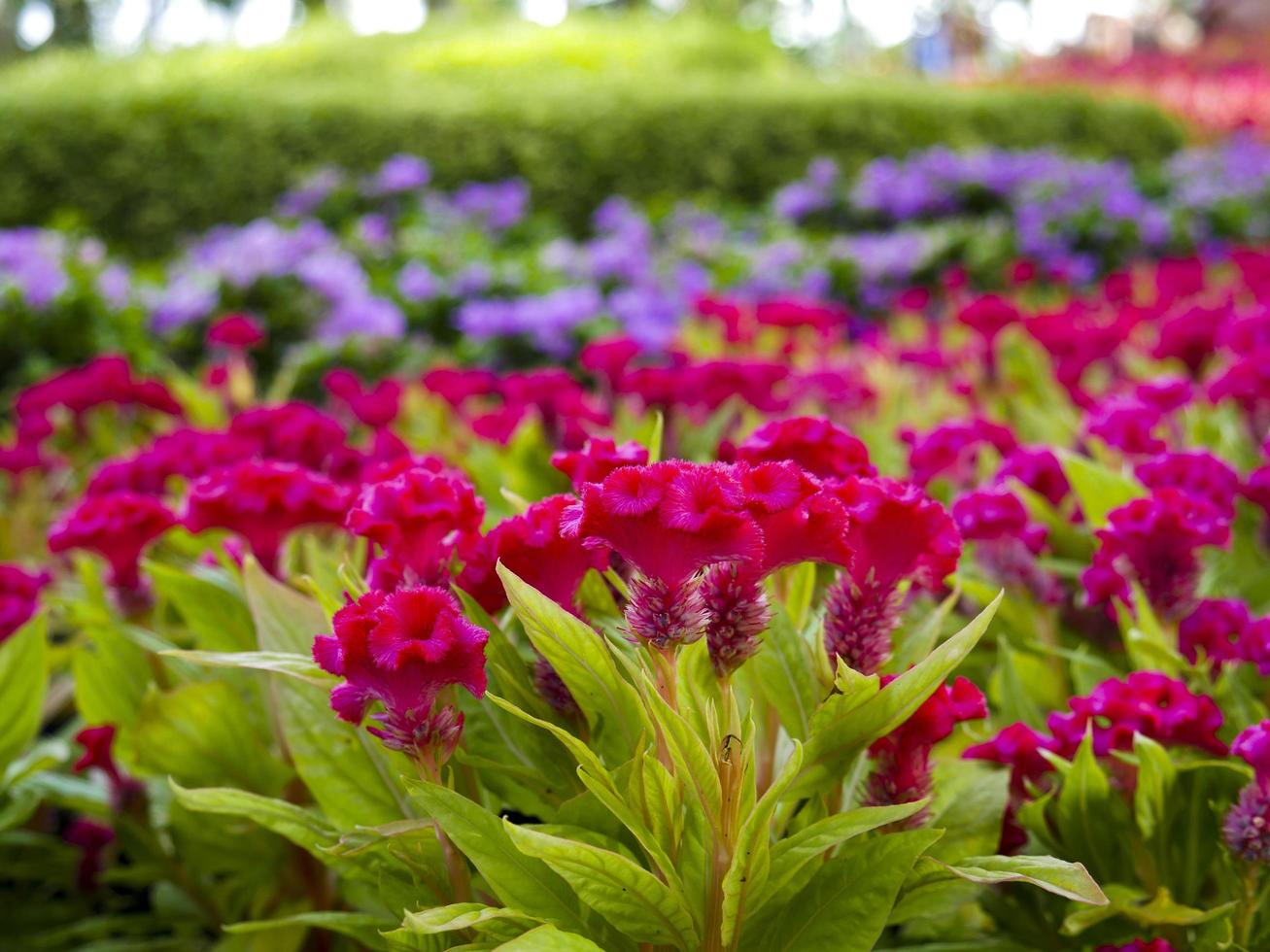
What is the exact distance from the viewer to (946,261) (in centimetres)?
591

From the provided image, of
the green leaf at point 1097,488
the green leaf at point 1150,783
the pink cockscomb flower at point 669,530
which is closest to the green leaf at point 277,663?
the pink cockscomb flower at point 669,530

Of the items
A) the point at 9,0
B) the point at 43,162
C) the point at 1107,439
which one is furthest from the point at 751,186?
the point at 9,0

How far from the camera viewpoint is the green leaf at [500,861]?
1.08 m

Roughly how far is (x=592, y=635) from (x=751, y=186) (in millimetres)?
8936

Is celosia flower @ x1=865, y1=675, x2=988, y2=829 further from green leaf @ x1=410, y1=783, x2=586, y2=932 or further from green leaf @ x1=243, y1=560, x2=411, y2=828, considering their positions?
green leaf @ x1=243, y1=560, x2=411, y2=828

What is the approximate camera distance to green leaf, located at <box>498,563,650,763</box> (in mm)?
1055

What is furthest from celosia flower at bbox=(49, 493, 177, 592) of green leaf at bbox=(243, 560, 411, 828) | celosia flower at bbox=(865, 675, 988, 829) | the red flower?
celosia flower at bbox=(865, 675, 988, 829)

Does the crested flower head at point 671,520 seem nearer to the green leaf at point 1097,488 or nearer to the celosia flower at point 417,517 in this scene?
the celosia flower at point 417,517

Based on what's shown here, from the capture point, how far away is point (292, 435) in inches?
80.6

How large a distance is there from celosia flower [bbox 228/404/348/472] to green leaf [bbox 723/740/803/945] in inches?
48.1

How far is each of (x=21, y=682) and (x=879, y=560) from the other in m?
1.23

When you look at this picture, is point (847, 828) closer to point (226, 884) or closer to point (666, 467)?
point (666, 467)

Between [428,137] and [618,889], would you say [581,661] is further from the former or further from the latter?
[428,137]

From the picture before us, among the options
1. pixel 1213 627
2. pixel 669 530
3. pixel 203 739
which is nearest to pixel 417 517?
pixel 669 530
